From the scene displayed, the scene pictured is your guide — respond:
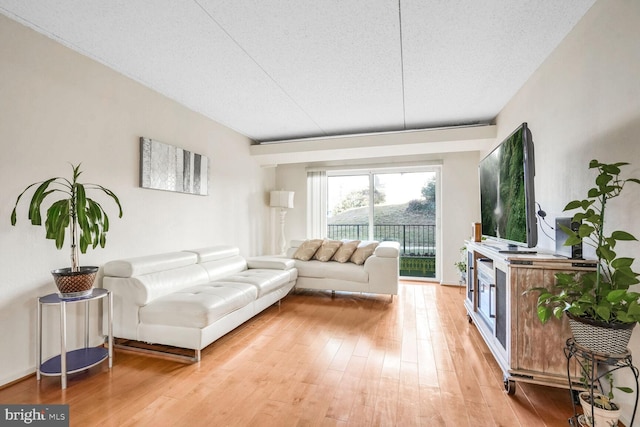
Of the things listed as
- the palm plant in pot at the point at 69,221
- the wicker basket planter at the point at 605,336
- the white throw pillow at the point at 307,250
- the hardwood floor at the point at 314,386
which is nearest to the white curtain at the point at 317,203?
the white throw pillow at the point at 307,250

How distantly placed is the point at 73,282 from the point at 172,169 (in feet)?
4.94

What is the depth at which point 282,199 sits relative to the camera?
16.1ft

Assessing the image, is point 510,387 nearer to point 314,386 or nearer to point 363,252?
point 314,386

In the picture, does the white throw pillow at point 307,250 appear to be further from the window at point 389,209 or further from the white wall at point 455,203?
the white wall at point 455,203

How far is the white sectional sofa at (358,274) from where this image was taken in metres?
3.53

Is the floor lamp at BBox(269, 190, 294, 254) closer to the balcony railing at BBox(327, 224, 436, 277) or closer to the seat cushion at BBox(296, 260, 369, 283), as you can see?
the seat cushion at BBox(296, 260, 369, 283)

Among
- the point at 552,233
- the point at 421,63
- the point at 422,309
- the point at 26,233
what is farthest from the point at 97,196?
the point at 552,233

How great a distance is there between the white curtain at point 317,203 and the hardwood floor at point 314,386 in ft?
8.73

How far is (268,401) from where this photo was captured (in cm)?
164

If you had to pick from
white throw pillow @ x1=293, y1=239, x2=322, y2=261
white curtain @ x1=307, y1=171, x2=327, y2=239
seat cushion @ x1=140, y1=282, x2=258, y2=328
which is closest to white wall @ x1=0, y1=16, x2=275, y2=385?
seat cushion @ x1=140, y1=282, x2=258, y2=328

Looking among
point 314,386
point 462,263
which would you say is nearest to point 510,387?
point 314,386

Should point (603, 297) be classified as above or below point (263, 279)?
above

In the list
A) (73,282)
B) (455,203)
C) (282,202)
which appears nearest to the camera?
(73,282)

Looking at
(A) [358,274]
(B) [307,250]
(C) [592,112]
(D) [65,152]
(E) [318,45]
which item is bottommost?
(A) [358,274]
